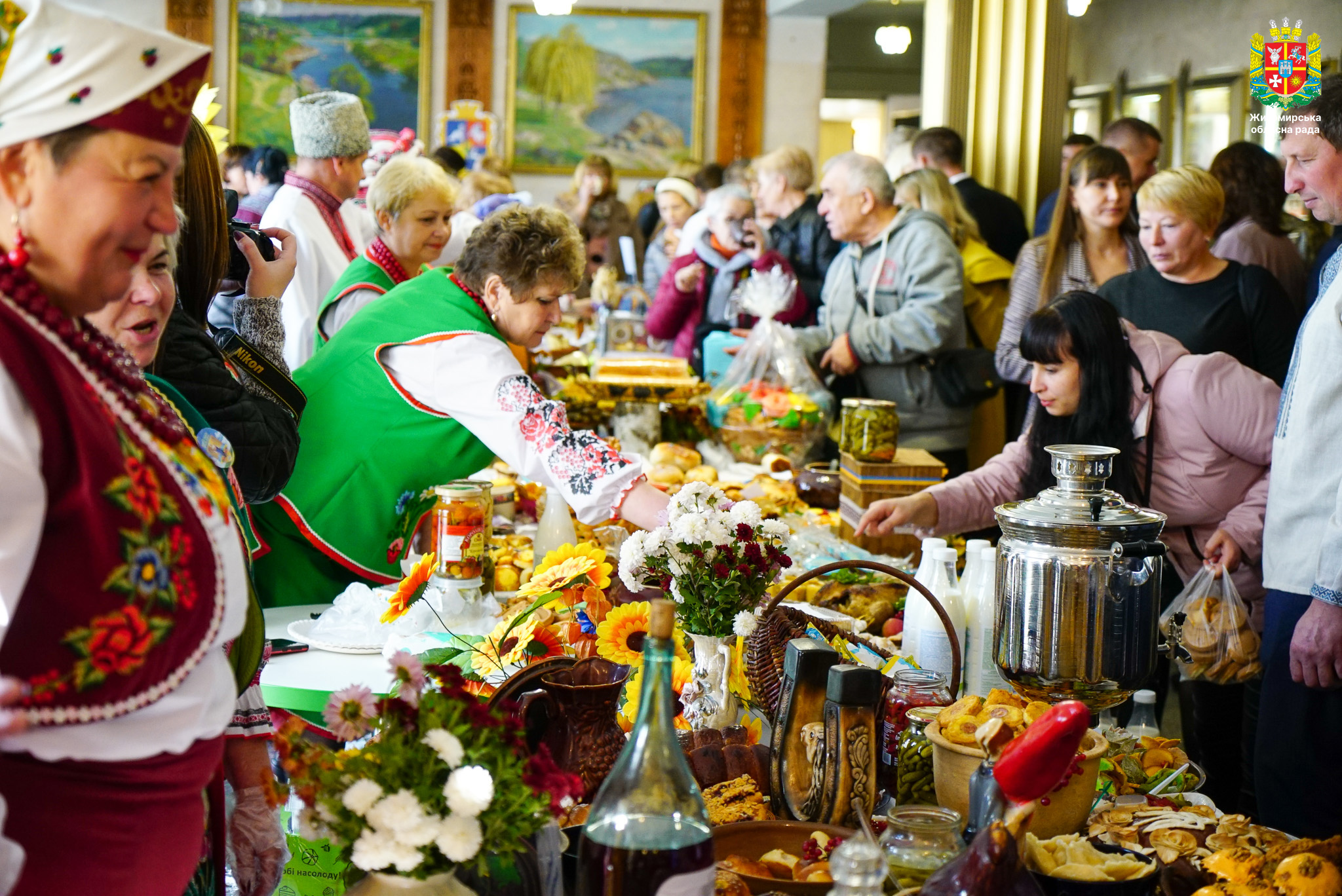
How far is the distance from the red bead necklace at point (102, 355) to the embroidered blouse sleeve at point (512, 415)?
1.19m

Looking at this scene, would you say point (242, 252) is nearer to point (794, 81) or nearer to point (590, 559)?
point (590, 559)

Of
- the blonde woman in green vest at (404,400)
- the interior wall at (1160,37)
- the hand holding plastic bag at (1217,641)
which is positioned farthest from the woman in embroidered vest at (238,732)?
the interior wall at (1160,37)

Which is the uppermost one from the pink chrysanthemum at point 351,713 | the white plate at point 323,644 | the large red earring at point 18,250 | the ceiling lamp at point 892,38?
the ceiling lamp at point 892,38

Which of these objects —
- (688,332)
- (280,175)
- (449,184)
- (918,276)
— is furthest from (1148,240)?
(280,175)

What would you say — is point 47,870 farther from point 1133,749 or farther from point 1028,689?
point 1133,749

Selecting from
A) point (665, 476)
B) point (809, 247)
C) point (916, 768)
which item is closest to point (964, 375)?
point (665, 476)

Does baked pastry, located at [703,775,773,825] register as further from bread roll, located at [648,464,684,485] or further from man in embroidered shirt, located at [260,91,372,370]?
man in embroidered shirt, located at [260,91,372,370]

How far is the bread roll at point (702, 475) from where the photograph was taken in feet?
11.2

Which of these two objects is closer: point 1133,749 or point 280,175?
point 1133,749

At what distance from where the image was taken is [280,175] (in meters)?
Result: 5.71

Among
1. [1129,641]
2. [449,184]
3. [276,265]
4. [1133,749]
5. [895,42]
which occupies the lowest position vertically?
[1133,749]

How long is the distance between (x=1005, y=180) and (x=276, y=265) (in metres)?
5.73

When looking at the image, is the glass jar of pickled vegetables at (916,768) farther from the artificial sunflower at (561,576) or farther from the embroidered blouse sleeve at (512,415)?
the embroidered blouse sleeve at (512,415)

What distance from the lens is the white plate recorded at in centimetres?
204
